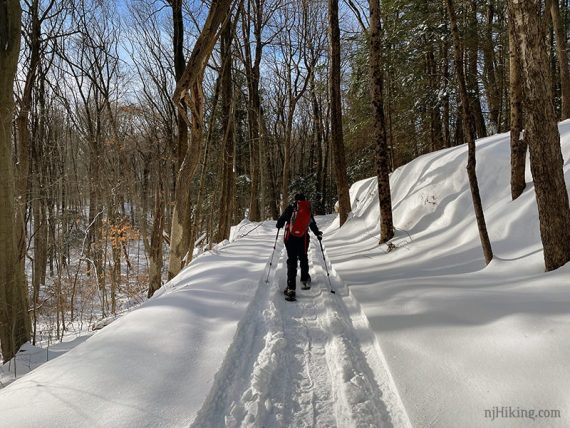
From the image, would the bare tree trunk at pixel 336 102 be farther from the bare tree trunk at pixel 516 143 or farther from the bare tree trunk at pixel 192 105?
the bare tree trunk at pixel 516 143

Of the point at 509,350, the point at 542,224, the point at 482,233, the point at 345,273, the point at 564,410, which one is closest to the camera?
the point at 564,410

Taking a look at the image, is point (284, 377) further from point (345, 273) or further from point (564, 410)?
point (345, 273)

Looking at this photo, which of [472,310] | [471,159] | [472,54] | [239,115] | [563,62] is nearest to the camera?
[472,310]

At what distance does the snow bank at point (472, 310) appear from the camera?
256 cm

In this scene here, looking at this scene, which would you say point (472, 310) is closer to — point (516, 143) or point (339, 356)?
point (339, 356)

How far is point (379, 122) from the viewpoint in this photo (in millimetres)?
9891

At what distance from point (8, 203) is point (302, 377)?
5.91m

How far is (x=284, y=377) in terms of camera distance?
11.0ft

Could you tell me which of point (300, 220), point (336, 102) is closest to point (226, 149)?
point (336, 102)

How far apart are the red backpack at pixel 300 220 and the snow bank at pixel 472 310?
1268 mm

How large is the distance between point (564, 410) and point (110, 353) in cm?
357

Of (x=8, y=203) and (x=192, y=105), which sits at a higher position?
(x=192, y=105)

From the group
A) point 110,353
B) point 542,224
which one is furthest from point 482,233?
point 110,353

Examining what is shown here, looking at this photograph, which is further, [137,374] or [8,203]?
[8,203]
